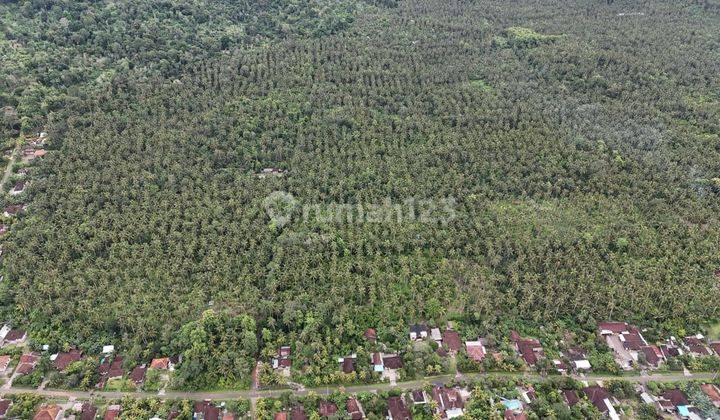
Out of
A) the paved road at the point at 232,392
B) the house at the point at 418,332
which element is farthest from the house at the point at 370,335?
the paved road at the point at 232,392

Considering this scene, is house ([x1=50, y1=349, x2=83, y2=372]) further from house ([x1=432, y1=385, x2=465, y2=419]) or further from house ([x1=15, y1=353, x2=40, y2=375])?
house ([x1=432, y1=385, x2=465, y2=419])

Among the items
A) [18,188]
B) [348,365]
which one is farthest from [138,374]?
[18,188]

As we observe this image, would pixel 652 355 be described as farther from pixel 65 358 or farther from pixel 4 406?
pixel 4 406

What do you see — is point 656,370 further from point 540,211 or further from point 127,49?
point 127,49

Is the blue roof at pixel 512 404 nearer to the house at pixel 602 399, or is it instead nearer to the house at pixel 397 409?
the house at pixel 602 399

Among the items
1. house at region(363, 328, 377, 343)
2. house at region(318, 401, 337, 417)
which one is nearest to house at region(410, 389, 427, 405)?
house at region(363, 328, 377, 343)

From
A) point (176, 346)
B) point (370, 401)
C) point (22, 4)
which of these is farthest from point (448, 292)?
point (22, 4)
